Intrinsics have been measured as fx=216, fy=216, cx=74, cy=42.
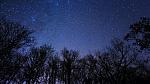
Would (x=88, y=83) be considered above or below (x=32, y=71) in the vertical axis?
below

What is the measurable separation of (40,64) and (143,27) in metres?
25.7

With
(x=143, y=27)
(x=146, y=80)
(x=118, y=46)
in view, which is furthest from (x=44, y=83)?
(x=143, y=27)

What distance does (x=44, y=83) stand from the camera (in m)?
52.8

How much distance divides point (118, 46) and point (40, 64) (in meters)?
17.0

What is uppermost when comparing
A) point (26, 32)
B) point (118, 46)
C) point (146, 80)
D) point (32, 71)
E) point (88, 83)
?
point (26, 32)

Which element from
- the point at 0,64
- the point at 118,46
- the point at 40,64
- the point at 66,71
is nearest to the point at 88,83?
the point at 66,71

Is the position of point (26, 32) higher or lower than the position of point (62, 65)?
higher

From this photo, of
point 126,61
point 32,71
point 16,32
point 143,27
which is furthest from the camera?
point 126,61

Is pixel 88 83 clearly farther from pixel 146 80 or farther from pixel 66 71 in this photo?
pixel 146 80

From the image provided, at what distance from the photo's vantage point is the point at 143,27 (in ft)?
68.2

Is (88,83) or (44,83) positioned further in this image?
(88,83)

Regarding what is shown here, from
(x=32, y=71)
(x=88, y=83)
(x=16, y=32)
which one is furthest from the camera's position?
(x=88, y=83)

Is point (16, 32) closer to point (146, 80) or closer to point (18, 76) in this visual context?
point (18, 76)

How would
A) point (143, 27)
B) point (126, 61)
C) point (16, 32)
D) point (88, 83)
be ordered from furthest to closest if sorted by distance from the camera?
point (88, 83), point (126, 61), point (16, 32), point (143, 27)
